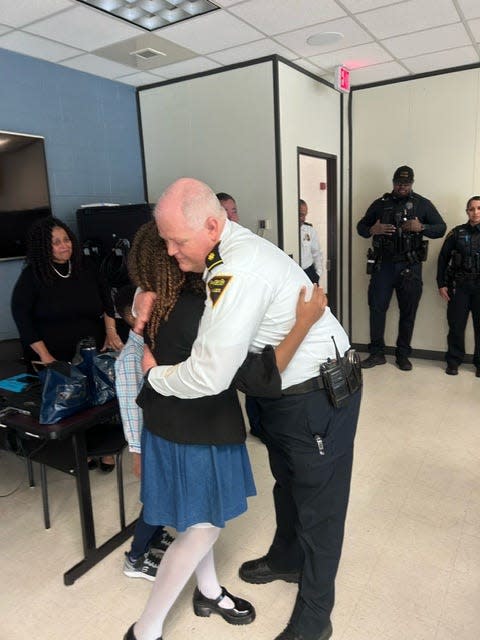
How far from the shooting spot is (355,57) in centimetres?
384

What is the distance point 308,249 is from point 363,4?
2.04 metres

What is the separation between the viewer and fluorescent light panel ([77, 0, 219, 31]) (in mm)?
2783

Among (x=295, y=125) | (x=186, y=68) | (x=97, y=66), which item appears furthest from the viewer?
(x=295, y=125)

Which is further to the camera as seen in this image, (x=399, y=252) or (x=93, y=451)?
(x=399, y=252)

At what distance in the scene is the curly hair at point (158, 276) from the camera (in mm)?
1295

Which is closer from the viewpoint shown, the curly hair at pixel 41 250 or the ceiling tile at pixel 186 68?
the curly hair at pixel 41 250

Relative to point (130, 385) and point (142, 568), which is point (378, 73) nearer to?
point (130, 385)

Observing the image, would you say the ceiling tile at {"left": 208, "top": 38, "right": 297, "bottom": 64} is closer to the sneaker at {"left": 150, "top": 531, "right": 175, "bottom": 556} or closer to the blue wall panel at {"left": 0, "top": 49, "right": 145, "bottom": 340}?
the blue wall panel at {"left": 0, "top": 49, "right": 145, "bottom": 340}

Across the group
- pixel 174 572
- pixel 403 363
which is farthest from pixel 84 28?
pixel 403 363

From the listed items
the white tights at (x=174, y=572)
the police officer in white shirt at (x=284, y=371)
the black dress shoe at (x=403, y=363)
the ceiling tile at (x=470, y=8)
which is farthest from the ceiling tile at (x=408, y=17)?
the white tights at (x=174, y=572)

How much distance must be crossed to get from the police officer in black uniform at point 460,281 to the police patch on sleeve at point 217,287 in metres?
3.58

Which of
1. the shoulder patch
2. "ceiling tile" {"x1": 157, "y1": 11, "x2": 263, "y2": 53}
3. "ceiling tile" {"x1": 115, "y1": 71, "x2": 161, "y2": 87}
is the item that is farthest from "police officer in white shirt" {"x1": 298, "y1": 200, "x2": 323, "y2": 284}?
the shoulder patch

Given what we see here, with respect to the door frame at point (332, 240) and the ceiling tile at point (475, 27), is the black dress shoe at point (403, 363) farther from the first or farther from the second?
the ceiling tile at point (475, 27)

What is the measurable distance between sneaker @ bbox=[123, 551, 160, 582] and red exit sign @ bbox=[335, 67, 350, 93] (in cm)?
383
